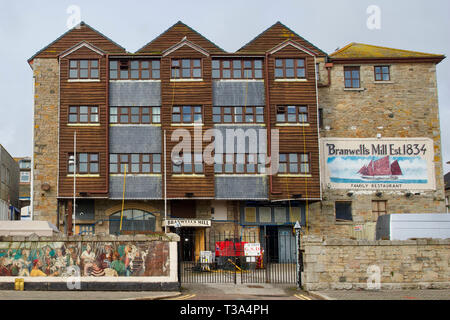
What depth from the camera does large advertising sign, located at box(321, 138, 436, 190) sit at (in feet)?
131

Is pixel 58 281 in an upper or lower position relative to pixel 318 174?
lower

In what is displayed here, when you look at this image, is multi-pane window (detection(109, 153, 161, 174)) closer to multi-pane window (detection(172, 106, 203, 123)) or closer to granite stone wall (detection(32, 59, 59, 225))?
multi-pane window (detection(172, 106, 203, 123))

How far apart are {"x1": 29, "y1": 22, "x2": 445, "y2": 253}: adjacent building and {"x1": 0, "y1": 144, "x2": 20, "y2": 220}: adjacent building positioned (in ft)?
26.7

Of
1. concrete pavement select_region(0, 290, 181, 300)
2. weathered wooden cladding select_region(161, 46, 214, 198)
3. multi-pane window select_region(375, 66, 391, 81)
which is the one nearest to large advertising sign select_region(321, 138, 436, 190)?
multi-pane window select_region(375, 66, 391, 81)

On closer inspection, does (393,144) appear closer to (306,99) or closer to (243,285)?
(306,99)

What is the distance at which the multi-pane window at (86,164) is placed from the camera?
36.8 meters

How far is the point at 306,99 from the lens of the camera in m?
38.2

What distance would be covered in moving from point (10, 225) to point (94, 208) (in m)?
11.4

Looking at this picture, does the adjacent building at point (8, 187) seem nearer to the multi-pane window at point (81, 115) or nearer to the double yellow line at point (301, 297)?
the multi-pane window at point (81, 115)

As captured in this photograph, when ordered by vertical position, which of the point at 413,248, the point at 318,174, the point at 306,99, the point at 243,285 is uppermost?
the point at 306,99

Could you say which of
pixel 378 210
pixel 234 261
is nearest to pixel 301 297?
pixel 234 261

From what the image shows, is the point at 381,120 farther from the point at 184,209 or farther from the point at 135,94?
the point at 135,94

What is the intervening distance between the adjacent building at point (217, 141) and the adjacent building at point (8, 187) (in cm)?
813
